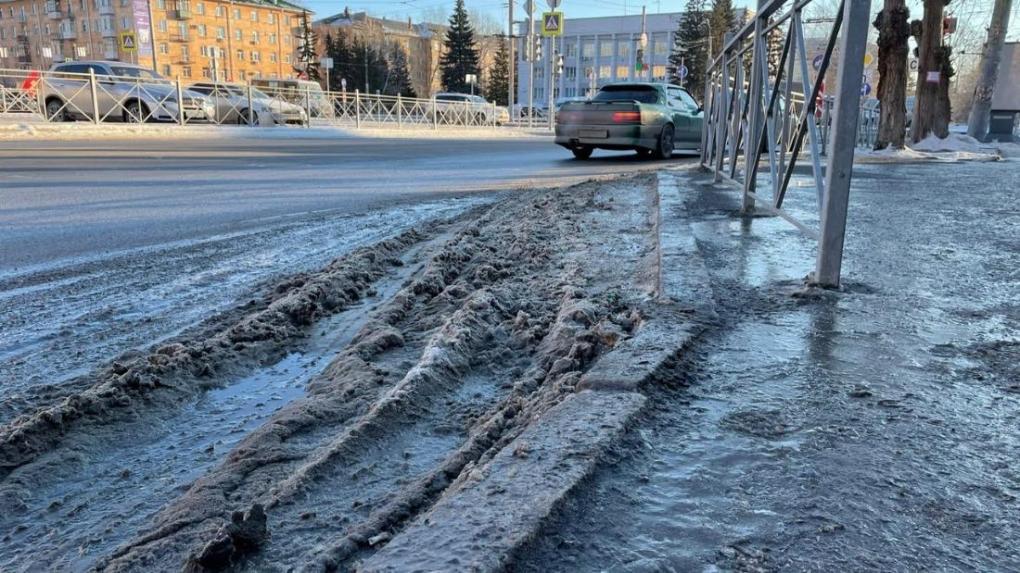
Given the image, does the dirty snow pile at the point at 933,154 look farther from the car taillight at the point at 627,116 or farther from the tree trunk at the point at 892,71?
the car taillight at the point at 627,116

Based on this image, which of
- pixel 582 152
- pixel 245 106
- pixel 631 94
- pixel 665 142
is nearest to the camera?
pixel 631 94

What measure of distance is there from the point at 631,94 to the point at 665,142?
3.73ft

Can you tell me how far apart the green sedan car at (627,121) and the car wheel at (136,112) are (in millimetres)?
11978

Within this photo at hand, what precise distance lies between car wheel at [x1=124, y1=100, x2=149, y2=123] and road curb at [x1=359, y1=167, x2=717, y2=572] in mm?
19779

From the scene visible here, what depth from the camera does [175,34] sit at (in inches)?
3115

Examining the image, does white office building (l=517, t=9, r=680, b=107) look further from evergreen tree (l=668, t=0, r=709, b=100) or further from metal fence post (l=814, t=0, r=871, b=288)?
metal fence post (l=814, t=0, r=871, b=288)

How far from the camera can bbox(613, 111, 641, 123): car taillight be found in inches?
507

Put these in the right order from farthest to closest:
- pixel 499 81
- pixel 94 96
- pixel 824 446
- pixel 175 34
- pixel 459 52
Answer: pixel 175 34 < pixel 499 81 < pixel 459 52 < pixel 94 96 < pixel 824 446

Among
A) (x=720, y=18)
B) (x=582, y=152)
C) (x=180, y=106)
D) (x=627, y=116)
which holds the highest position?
(x=720, y=18)

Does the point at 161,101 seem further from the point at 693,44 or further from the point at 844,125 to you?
the point at 693,44

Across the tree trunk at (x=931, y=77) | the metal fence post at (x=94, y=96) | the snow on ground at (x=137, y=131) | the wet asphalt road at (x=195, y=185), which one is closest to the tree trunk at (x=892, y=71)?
the tree trunk at (x=931, y=77)

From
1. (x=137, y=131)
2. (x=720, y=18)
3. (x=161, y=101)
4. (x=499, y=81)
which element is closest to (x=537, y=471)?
(x=137, y=131)

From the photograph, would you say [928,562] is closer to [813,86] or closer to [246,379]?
[246,379]

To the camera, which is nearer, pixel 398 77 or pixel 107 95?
pixel 107 95
